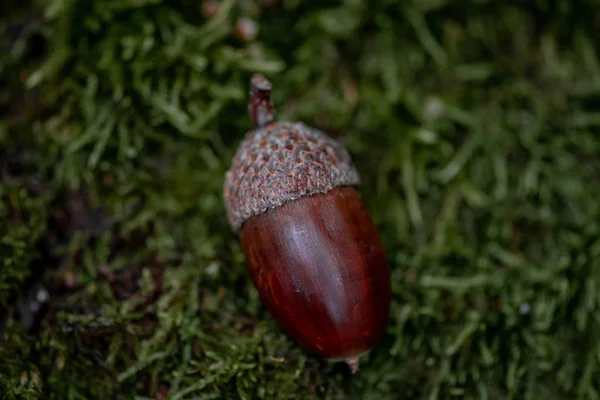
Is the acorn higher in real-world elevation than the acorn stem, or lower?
lower

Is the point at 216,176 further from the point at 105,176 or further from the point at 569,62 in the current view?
the point at 569,62

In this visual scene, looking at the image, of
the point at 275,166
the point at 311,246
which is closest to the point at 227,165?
the point at 275,166

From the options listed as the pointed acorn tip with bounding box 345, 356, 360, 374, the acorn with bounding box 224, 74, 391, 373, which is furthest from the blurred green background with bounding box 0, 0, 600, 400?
the acorn with bounding box 224, 74, 391, 373

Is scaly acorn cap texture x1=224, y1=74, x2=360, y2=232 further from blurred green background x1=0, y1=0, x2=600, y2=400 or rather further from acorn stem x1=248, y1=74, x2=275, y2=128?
blurred green background x1=0, y1=0, x2=600, y2=400

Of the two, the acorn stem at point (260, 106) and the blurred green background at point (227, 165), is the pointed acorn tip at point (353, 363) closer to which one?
the blurred green background at point (227, 165)

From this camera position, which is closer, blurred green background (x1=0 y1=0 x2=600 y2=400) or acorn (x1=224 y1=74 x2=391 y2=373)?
acorn (x1=224 y1=74 x2=391 y2=373)

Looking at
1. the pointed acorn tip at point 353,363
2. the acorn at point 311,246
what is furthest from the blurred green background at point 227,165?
the acorn at point 311,246
